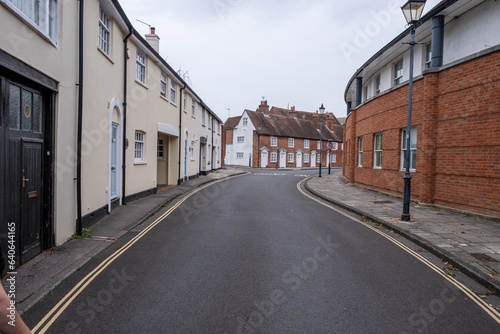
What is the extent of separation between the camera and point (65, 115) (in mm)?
6402

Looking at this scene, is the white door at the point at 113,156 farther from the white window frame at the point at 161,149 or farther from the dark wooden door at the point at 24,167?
the white window frame at the point at 161,149

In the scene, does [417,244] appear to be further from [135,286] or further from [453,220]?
[135,286]

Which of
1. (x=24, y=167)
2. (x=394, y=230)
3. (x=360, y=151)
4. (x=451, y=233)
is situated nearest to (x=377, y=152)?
(x=360, y=151)

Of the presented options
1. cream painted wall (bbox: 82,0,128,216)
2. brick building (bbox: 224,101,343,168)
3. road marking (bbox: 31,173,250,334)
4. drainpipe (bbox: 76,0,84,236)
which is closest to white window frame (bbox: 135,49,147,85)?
cream painted wall (bbox: 82,0,128,216)

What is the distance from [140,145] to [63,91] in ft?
22.8

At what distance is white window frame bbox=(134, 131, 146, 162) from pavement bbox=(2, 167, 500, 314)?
178cm

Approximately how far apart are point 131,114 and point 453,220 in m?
10.5

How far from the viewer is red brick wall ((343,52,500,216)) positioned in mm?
9203

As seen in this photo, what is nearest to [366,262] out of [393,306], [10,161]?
[393,306]

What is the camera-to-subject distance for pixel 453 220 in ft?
30.0

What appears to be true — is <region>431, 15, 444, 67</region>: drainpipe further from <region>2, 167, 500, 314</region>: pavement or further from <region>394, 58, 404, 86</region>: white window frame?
<region>2, 167, 500, 314</region>: pavement

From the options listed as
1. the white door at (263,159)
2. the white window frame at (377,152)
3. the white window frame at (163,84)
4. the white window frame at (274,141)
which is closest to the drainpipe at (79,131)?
the white window frame at (163,84)

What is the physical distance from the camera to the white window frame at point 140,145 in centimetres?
1282

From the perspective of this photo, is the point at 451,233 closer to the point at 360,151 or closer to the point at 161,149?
the point at 360,151
